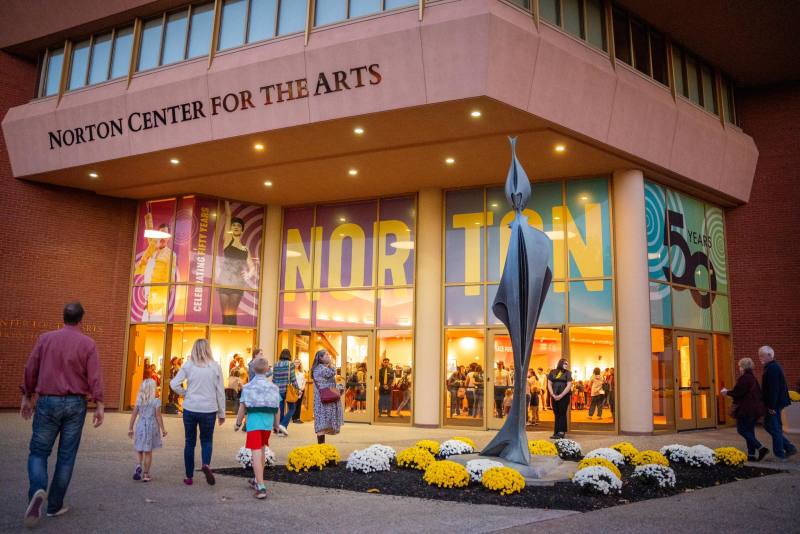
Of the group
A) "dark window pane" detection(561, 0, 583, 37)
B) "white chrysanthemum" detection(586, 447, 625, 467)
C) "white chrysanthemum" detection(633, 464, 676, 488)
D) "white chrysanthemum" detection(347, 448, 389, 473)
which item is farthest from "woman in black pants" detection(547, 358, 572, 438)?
"dark window pane" detection(561, 0, 583, 37)

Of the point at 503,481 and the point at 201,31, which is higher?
the point at 201,31

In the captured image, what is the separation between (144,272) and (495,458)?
14658 mm

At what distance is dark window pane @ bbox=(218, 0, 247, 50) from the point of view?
15.8m

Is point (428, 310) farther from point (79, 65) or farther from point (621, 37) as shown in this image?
point (79, 65)

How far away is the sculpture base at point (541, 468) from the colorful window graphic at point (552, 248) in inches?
305

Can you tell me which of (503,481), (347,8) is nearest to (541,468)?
(503,481)

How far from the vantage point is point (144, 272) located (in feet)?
66.3

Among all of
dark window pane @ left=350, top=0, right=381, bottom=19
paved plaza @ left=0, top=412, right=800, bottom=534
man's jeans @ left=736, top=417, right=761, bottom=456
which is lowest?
paved plaza @ left=0, top=412, right=800, bottom=534

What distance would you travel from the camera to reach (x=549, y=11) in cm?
1425

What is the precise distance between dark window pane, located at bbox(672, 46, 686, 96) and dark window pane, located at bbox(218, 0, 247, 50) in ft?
36.0

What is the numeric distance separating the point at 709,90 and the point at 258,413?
650 inches

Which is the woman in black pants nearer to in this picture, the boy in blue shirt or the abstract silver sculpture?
the abstract silver sculpture

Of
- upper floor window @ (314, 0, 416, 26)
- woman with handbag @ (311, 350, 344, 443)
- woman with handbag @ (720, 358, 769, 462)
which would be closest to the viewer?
woman with handbag @ (720, 358, 769, 462)

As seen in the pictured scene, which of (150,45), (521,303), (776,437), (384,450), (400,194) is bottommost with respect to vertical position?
(384,450)
